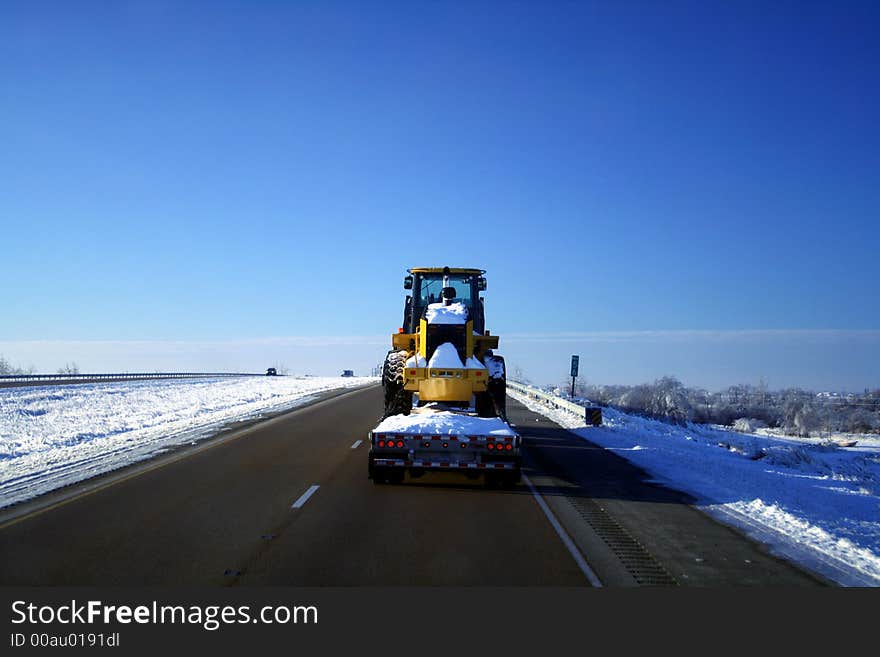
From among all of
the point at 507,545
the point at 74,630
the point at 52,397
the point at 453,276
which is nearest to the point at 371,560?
the point at 507,545

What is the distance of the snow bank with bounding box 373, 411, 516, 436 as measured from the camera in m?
10.9

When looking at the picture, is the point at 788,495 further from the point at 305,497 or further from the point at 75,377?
the point at 75,377

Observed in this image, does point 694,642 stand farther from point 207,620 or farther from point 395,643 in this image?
point 207,620

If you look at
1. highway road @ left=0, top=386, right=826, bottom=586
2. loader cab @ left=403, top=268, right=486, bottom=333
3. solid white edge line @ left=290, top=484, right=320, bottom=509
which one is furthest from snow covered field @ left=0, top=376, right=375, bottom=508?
loader cab @ left=403, top=268, right=486, bottom=333

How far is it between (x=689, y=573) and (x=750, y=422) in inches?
2099

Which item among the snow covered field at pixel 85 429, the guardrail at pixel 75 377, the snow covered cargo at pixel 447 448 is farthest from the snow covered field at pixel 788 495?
the guardrail at pixel 75 377

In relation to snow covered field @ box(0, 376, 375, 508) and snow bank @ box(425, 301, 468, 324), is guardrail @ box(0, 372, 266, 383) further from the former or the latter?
snow bank @ box(425, 301, 468, 324)

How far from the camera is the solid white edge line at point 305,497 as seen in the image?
32.2 feet

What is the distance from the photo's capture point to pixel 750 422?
5422cm

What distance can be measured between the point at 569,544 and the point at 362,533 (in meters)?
2.62

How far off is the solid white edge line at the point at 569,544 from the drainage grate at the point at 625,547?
43 cm

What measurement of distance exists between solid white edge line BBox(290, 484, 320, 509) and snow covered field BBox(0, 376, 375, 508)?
427 centimetres

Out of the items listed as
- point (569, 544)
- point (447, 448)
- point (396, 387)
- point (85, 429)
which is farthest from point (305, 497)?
point (85, 429)

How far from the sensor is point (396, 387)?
15.5 m
